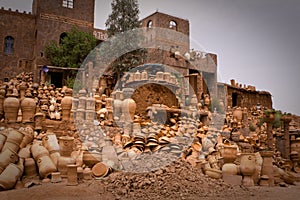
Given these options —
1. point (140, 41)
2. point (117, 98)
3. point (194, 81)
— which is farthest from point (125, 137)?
point (194, 81)

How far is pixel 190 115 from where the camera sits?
888 cm

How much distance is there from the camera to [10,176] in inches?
213

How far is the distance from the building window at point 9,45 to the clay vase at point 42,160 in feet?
29.5

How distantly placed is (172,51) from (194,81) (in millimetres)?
1618

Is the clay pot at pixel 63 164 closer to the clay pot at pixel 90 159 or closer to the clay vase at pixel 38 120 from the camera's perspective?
the clay pot at pixel 90 159

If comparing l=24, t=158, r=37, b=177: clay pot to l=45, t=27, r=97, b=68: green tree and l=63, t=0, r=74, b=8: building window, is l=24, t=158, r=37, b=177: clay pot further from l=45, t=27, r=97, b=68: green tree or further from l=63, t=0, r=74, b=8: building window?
l=63, t=0, r=74, b=8: building window

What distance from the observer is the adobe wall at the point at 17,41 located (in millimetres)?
13805

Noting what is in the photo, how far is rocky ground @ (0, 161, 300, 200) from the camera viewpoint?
17.0 feet

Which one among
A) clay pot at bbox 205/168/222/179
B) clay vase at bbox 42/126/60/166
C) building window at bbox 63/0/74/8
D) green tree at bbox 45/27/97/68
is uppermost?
building window at bbox 63/0/74/8

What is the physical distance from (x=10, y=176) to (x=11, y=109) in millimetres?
2172

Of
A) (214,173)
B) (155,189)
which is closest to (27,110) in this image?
(155,189)

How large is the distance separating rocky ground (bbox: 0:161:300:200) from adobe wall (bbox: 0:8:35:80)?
31.3ft

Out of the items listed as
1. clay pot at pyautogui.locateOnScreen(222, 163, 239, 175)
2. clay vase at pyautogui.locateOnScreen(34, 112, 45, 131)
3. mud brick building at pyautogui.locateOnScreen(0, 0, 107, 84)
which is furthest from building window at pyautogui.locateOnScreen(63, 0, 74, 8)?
clay pot at pyautogui.locateOnScreen(222, 163, 239, 175)

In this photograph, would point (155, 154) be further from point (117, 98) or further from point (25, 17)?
point (25, 17)
